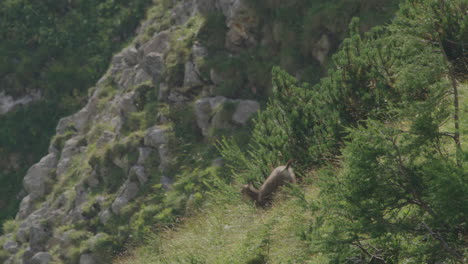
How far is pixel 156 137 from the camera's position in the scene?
50.3 feet

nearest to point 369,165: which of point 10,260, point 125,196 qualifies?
point 125,196

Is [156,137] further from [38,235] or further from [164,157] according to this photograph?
[38,235]

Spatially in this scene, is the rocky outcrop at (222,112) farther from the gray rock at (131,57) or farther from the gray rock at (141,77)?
the gray rock at (131,57)

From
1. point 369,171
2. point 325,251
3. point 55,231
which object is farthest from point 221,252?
point 55,231

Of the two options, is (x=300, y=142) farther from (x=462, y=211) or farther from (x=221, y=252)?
(x=462, y=211)

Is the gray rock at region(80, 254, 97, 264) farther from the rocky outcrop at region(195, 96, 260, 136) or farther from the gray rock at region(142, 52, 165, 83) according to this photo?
the gray rock at region(142, 52, 165, 83)

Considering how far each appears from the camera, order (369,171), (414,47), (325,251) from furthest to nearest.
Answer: (414,47) < (325,251) < (369,171)

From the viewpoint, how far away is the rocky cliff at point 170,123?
532 inches

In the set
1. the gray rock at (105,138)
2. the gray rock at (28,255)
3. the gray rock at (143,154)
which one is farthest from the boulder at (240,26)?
the gray rock at (28,255)

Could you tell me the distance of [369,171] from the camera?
4750mm

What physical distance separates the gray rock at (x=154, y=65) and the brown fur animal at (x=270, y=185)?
8738 mm

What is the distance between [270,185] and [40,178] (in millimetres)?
13250

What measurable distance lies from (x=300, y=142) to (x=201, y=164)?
18.3 ft

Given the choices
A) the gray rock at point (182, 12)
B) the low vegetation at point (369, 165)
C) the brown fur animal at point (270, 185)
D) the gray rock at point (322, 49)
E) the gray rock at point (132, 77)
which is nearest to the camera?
the low vegetation at point (369, 165)
